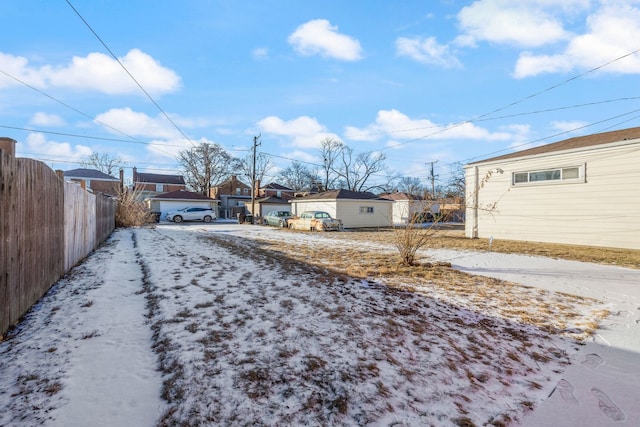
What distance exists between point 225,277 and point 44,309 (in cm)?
232

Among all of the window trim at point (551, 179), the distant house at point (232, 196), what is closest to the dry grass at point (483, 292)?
the window trim at point (551, 179)

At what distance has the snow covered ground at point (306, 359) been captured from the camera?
2.04m

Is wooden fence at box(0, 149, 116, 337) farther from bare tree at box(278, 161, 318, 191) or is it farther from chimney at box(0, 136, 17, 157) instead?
bare tree at box(278, 161, 318, 191)

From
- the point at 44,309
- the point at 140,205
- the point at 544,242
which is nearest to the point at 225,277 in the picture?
the point at 44,309

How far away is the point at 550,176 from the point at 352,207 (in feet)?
45.5

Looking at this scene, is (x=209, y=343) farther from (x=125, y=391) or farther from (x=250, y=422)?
(x=250, y=422)

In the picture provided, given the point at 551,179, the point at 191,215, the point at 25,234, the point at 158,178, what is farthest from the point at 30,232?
the point at 158,178

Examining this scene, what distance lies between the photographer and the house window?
11289 millimetres

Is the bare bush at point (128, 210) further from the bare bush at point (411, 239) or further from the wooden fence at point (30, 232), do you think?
the bare bush at point (411, 239)

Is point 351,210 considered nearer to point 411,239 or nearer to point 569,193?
point 569,193

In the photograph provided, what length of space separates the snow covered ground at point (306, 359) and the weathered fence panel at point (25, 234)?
24cm

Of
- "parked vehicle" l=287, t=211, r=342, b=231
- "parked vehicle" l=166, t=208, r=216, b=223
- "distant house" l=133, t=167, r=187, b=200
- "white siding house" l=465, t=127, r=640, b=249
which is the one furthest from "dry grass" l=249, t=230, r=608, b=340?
"distant house" l=133, t=167, r=187, b=200

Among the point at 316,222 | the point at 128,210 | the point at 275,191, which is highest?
the point at 275,191

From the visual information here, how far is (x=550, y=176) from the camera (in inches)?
473
